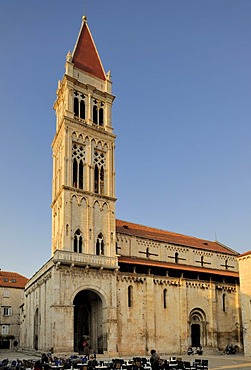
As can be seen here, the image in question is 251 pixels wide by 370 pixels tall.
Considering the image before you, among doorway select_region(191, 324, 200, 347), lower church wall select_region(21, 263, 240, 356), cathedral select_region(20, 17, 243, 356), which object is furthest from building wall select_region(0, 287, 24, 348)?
doorway select_region(191, 324, 200, 347)

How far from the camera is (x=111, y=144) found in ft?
147

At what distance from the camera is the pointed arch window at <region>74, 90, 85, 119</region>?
143ft

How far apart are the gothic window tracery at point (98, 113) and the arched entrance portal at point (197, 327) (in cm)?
2191

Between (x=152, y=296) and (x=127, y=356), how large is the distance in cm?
612

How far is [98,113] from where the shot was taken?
45250 mm

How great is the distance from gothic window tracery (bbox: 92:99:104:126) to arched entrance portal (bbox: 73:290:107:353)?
17334 millimetres

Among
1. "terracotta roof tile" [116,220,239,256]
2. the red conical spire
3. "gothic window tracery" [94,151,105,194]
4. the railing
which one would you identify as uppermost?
the red conical spire

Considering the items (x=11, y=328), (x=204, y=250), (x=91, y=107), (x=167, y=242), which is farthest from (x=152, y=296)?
(x=11, y=328)

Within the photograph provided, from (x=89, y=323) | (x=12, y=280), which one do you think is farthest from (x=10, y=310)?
(x=89, y=323)

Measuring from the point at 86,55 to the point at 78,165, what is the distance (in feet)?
44.9

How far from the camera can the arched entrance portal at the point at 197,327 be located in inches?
1732

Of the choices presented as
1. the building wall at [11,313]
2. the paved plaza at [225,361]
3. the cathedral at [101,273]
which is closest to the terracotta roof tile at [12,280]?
the building wall at [11,313]

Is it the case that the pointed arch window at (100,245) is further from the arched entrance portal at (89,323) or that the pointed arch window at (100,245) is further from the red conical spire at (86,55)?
the red conical spire at (86,55)

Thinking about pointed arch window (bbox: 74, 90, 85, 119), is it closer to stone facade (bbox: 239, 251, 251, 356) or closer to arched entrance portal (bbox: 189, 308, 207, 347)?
stone facade (bbox: 239, 251, 251, 356)
